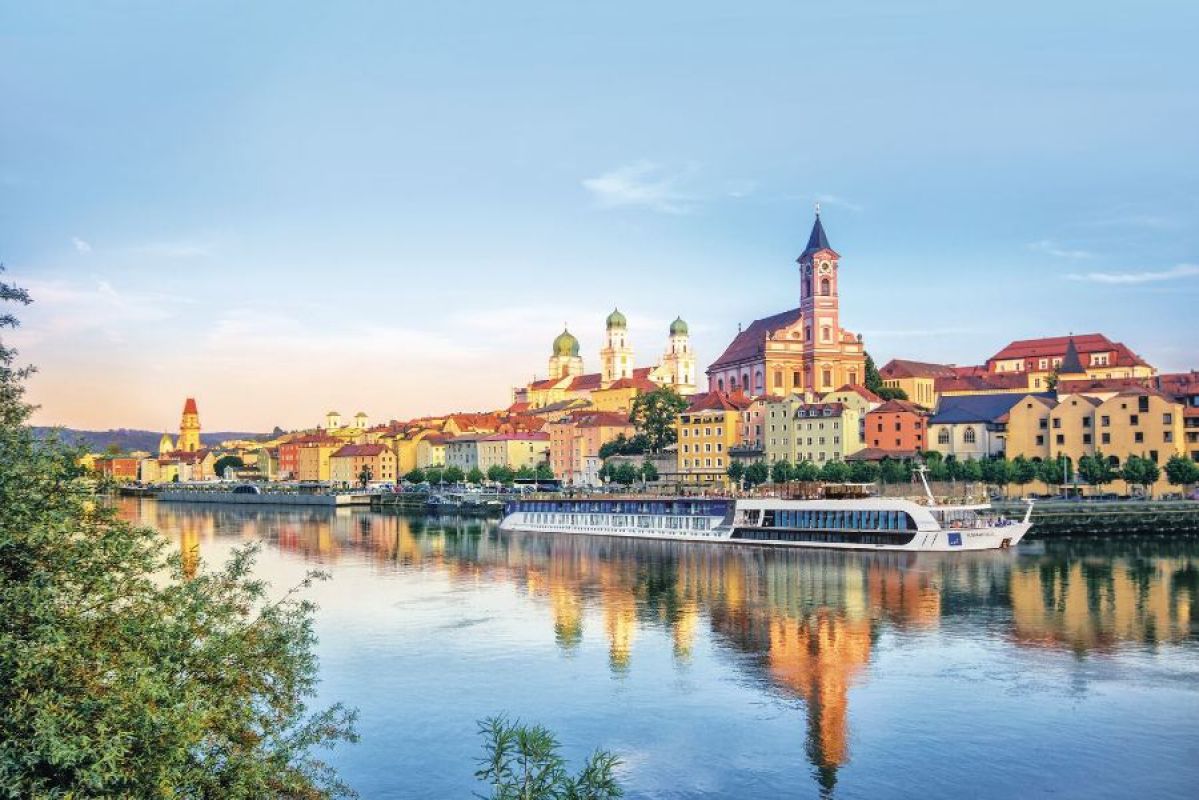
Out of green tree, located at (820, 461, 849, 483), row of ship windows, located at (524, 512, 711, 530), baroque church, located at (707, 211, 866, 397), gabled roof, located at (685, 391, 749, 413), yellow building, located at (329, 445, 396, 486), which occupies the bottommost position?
row of ship windows, located at (524, 512, 711, 530)

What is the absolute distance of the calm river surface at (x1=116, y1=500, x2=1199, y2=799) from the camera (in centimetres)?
1967

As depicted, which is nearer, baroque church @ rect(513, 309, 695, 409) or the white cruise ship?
the white cruise ship

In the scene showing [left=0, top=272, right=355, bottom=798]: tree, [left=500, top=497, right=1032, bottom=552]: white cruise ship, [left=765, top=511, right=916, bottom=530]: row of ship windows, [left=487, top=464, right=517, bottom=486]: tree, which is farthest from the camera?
[left=487, top=464, right=517, bottom=486]: tree

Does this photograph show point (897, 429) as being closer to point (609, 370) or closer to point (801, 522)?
point (801, 522)

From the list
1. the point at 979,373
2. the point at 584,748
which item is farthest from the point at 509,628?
the point at 979,373

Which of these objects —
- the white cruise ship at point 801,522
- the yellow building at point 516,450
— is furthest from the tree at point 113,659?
the yellow building at point 516,450

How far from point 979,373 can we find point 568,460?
44.1 metres

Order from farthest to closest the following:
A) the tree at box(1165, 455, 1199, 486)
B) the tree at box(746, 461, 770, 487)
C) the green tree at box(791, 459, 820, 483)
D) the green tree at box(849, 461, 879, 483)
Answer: the tree at box(746, 461, 770, 487), the green tree at box(791, 459, 820, 483), the green tree at box(849, 461, 879, 483), the tree at box(1165, 455, 1199, 486)

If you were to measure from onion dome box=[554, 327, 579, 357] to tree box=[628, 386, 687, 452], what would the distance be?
7196cm

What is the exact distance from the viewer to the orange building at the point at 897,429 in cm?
8425

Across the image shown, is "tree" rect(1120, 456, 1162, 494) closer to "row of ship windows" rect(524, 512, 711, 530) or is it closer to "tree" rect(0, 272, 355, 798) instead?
"row of ship windows" rect(524, 512, 711, 530)

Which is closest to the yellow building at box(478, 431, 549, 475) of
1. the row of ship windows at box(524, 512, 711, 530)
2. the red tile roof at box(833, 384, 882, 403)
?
the red tile roof at box(833, 384, 882, 403)

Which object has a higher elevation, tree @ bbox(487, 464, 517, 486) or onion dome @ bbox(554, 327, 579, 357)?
onion dome @ bbox(554, 327, 579, 357)

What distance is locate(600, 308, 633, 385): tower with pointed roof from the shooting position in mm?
166750
